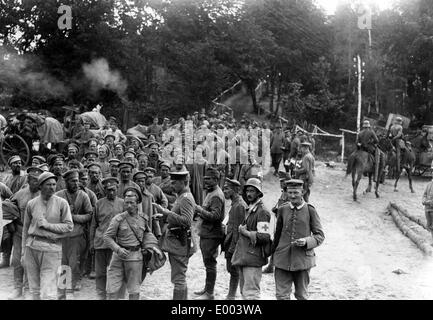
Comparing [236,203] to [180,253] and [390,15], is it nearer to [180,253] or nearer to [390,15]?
[180,253]

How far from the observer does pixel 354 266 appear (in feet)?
31.6

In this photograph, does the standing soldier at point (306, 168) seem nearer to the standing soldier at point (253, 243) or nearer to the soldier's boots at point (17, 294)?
the standing soldier at point (253, 243)

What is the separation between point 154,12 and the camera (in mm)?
28078

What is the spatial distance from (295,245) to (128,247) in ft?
6.31

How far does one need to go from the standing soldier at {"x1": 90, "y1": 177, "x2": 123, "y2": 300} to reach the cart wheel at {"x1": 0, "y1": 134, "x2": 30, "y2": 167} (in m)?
9.77

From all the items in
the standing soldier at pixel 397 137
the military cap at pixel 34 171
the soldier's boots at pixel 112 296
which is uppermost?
the standing soldier at pixel 397 137

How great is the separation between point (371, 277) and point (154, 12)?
2209 centimetres

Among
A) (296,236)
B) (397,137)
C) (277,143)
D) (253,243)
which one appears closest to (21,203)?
(253,243)

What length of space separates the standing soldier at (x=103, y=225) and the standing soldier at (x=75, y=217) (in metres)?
0.15

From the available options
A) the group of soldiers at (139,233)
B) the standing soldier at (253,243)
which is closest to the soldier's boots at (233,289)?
the group of soldiers at (139,233)

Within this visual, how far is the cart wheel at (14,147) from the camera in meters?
16.4

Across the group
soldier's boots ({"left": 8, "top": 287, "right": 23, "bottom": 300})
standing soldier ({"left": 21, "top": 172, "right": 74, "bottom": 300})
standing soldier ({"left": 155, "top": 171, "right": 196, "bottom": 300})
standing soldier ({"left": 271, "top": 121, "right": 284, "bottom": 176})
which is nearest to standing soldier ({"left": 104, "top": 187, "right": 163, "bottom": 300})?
standing soldier ({"left": 155, "top": 171, "right": 196, "bottom": 300})

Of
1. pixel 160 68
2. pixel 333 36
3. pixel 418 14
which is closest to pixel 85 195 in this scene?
pixel 160 68

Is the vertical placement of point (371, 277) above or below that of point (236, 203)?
below
